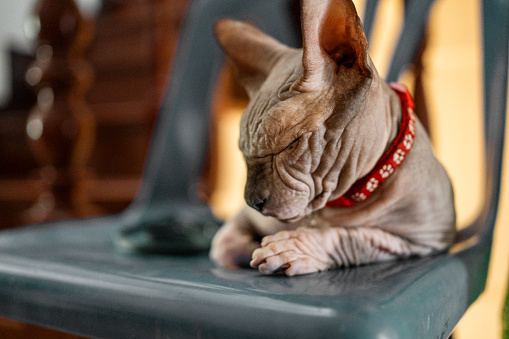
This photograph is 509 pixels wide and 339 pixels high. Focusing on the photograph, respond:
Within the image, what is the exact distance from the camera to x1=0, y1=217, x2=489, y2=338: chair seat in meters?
0.34

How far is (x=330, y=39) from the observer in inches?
17.5

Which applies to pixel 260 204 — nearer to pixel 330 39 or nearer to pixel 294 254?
pixel 294 254

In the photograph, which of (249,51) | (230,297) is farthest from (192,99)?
(230,297)

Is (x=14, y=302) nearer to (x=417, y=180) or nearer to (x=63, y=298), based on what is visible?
(x=63, y=298)

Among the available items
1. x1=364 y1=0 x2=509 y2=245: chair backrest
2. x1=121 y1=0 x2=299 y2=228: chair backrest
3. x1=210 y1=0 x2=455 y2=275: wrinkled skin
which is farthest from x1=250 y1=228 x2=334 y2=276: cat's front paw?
x1=121 y1=0 x2=299 y2=228: chair backrest

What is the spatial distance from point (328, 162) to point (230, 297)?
0.17 metres

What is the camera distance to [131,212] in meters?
1.01

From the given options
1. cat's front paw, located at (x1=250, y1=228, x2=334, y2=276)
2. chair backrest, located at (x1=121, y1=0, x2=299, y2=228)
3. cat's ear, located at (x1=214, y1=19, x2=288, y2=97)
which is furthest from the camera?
chair backrest, located at (x1=121, y1=0, x2=299, y2=228)

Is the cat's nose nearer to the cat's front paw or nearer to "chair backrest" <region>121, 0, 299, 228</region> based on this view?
the cat's front paw

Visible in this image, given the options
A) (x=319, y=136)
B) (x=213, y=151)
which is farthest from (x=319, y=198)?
(x=213, y=151)

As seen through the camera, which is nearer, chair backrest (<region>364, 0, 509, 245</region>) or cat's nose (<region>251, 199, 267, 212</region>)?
cat's nose (<region>251, 199, 267, 212</region>)

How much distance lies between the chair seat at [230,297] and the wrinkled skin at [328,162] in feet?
0.09

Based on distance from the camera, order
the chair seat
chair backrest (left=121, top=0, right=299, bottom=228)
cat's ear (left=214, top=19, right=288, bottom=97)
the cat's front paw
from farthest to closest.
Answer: chair backrest (left=121, top=0, right=299, bottom=228), cat's ear (left=214, top=19, right=288, bottom=97), the cat's front paw, the chair seat

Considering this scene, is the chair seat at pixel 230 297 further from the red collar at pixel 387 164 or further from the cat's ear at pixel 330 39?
the cat's ear at pixel 330 39
